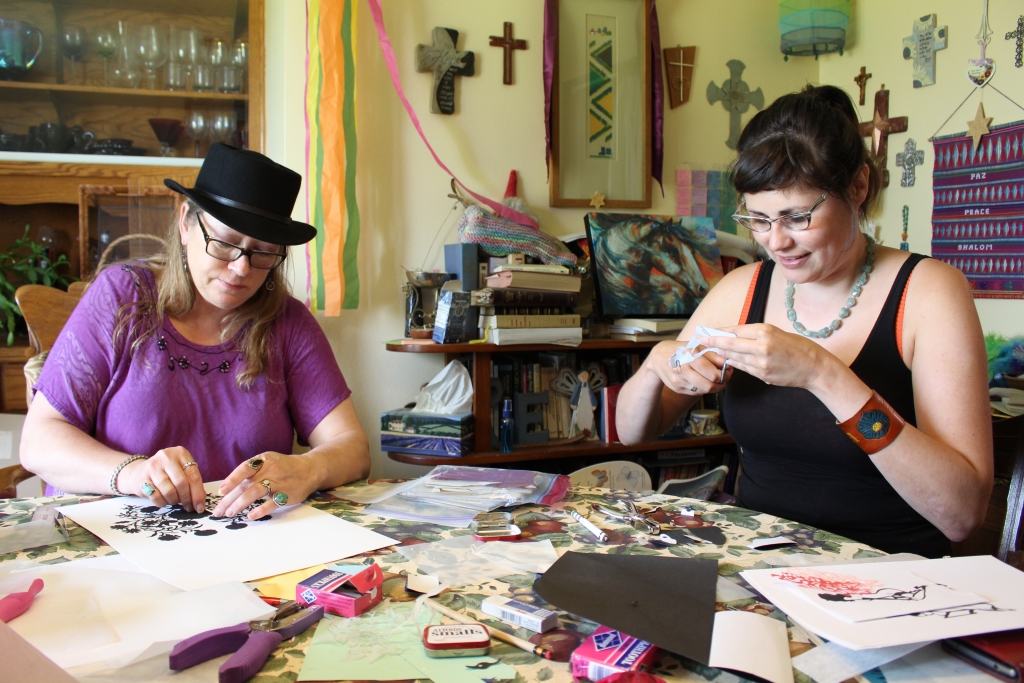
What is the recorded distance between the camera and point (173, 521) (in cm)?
115

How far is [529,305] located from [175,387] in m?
1.28

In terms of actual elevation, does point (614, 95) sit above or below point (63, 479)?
above

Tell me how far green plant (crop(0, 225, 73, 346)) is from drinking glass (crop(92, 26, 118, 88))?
580mm

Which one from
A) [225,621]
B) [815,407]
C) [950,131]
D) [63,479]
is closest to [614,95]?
[950,131]

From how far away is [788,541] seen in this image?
108cm

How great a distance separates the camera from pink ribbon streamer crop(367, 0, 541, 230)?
2.55m

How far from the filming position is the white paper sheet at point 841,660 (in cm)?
72

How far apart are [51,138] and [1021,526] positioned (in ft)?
9.27

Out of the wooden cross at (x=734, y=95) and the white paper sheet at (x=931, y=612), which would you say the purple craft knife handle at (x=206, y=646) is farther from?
the wooden cross at (x=734, y=95)

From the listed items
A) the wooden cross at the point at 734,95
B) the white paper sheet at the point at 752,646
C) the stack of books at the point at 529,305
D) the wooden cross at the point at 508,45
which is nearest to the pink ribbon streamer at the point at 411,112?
the stack of books at the point at 529,305

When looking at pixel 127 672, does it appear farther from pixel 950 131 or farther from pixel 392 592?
pixel 950 131

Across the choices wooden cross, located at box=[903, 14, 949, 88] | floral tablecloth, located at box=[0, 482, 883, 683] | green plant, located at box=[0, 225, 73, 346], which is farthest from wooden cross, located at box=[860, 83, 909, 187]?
green plant, located at box=[0, 225, 73, 346]

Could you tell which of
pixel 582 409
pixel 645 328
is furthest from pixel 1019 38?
pixel 582 409

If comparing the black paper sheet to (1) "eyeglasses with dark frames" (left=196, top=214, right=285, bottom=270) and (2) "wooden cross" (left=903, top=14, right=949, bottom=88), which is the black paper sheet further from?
(2) "wooden cross" (left=903, top=14, right=949, bottom=88)
